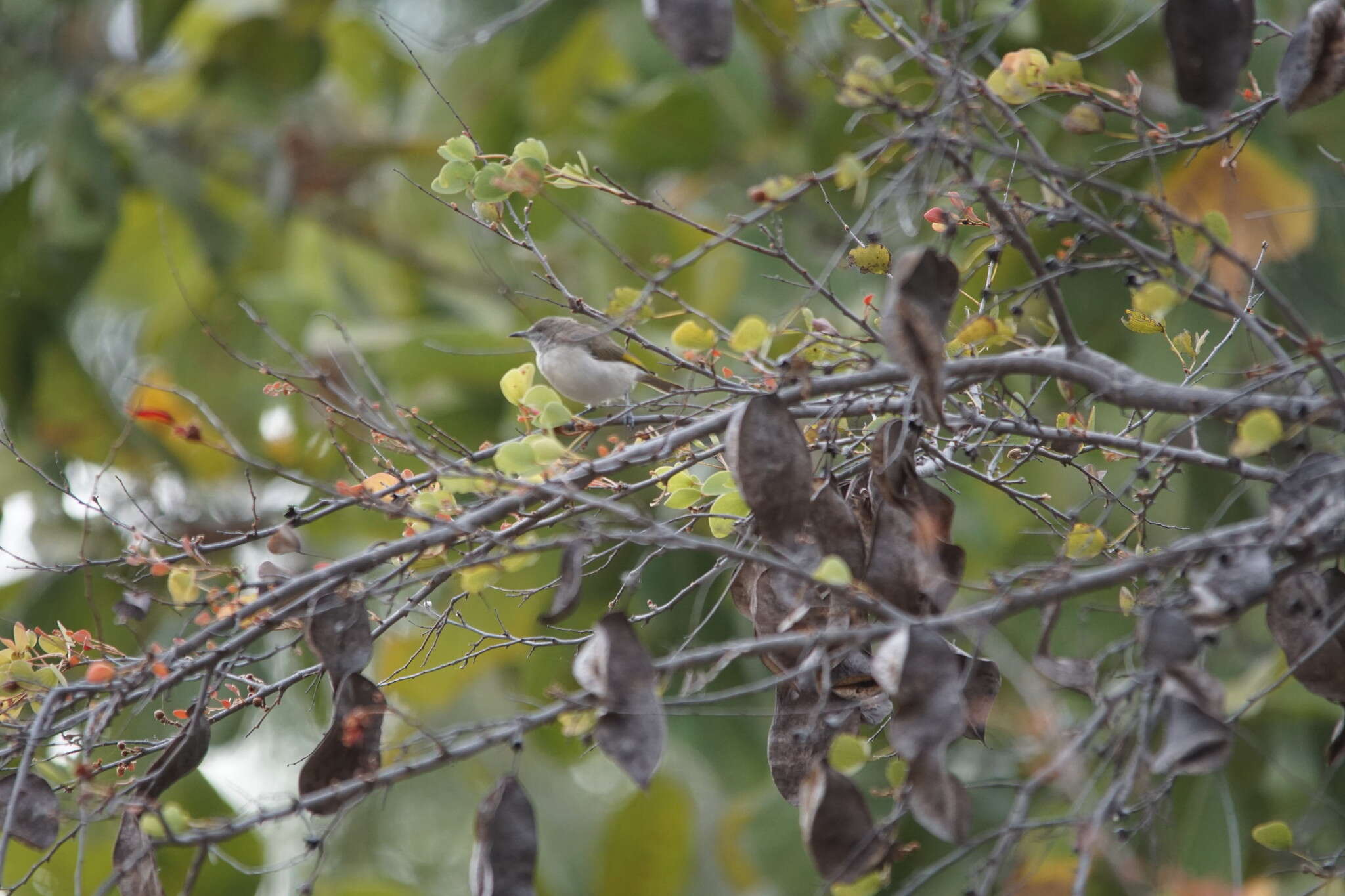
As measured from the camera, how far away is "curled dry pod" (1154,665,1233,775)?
1658 millimetres

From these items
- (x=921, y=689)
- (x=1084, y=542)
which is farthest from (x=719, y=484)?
(x=921, y=689)

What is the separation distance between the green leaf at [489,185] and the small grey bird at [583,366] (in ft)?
8.56

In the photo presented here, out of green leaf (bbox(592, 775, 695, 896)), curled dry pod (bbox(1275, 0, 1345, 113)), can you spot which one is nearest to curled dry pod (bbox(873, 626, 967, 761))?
curled dry pod (bbox(1275, 0, 1345, 113))

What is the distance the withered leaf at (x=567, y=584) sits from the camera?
1.93 metres

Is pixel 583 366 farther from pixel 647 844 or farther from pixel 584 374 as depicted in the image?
pixel 647 844

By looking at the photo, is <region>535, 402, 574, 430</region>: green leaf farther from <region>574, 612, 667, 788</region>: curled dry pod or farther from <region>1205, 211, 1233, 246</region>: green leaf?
<region>1205, 211, 1233, 246</region>: green leaf

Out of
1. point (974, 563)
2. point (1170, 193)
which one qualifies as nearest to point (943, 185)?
point (1170, 193)

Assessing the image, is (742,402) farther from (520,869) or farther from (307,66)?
(307,66)

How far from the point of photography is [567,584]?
1.96 metres

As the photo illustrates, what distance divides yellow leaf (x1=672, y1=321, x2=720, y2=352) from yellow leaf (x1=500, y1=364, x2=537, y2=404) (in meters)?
0.58

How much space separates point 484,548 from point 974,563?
5130 mm

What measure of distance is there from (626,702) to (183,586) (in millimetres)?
818

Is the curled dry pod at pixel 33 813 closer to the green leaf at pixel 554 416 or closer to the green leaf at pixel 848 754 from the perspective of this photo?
the green leaf at pixel 554 416

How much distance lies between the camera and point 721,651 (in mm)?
1687
